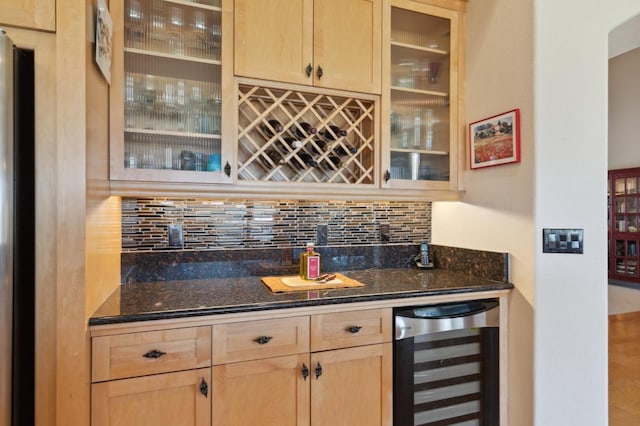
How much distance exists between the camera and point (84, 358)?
3.83 feet

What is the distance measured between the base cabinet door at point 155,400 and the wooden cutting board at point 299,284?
1.60ft

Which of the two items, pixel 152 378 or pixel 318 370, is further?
pixel 318 370

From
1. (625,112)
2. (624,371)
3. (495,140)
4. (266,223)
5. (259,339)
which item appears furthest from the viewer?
(625,112)

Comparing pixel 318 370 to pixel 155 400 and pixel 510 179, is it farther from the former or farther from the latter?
pixel 510 179

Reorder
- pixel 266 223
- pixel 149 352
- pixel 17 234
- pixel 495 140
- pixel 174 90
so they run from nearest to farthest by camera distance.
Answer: pixel 17 234 < pixel 149 352 < pixel 174 90 < pixel 495 140 < pixel 266 223

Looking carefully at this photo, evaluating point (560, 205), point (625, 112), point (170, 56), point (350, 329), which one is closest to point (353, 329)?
point (350, 329)

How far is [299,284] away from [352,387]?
0.51 m

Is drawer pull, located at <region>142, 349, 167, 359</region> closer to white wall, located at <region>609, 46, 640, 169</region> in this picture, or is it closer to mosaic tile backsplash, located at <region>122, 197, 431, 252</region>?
mosaic tile backsplash, located at <region>122, 197, 431, 252</region>

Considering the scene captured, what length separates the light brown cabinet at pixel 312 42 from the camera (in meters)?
1.66

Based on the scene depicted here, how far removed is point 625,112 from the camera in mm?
4703

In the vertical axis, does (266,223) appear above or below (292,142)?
below

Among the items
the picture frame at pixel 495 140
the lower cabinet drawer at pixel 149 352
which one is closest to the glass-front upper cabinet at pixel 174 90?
the lower cabinet drawer at pixel 149 352

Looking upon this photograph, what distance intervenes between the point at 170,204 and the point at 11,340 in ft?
2.91

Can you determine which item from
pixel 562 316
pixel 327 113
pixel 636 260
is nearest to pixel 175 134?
pixel 327 113
